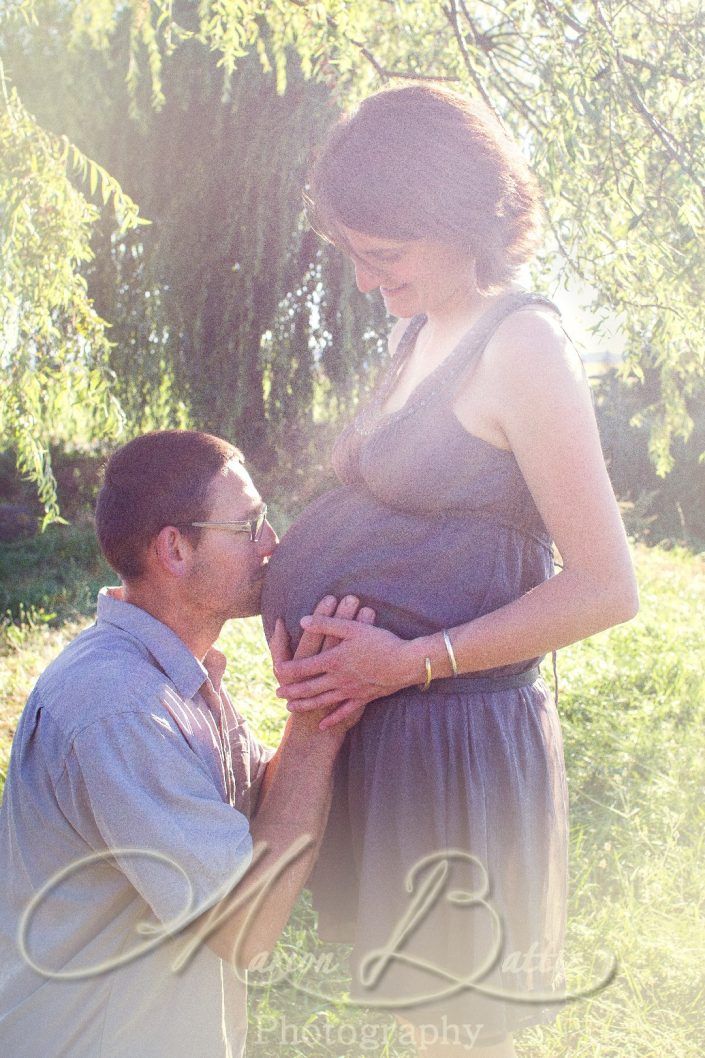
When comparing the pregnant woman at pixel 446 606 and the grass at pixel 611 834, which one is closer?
the pregnant woman at pixel 446 606

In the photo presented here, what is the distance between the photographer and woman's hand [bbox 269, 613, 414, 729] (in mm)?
1645

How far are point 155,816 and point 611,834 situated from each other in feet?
8.96

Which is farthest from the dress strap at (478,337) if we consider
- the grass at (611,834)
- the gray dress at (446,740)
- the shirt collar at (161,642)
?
the grass at (611,834)

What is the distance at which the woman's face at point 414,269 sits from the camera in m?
1.75

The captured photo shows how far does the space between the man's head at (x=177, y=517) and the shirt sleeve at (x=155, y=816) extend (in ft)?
1.17

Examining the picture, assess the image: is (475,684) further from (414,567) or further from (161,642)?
(161,642)

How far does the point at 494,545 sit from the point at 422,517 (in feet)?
0.44

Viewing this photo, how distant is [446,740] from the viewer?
1735 millimetres

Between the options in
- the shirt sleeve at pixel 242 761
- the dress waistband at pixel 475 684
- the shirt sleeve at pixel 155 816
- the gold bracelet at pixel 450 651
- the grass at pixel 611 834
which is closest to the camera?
the shirt sleeve at pixel 155 816

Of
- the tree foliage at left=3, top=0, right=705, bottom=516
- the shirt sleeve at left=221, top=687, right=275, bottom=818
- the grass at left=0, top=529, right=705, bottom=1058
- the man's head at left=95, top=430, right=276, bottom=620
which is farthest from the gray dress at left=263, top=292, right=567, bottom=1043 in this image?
the tree foliage at left=3, top=0, right=705, bottom=516

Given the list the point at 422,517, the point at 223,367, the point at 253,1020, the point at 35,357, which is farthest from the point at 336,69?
the point at 223,367

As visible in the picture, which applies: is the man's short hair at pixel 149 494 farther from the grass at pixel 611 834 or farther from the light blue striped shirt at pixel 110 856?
the grass at pixel 611 834
